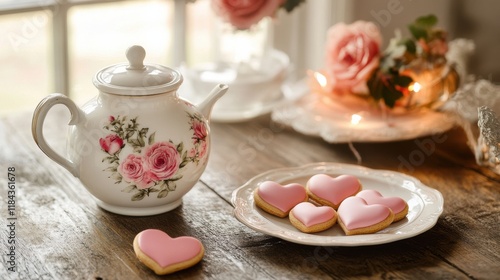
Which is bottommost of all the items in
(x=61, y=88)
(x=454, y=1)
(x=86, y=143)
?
(x=61, y=88)

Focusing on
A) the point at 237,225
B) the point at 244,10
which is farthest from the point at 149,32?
the point at 237,225

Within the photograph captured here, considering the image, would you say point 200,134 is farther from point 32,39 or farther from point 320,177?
point 32,39

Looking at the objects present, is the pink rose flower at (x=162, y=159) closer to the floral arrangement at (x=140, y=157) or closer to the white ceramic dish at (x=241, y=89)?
the floral arrangement at (x=140, y=157)

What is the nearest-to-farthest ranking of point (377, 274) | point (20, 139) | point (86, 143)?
point (377, 274)
point (86, 143)
point (20, 139)

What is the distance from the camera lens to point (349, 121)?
4.98 feet

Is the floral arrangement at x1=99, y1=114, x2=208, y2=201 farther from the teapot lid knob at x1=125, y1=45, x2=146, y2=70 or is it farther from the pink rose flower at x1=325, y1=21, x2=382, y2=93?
the pink rose flower at x1=325, y1=21, x2=382, y2=93

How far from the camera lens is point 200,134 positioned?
1.17m

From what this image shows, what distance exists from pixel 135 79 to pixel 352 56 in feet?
1.70

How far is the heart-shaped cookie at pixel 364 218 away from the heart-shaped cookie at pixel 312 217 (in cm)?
2

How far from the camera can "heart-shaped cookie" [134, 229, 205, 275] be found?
1.02 meters

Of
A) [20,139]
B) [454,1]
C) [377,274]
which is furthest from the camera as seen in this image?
[454,1]

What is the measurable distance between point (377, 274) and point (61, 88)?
998 millimetres

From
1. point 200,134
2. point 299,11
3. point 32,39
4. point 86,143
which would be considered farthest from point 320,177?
point 32,39

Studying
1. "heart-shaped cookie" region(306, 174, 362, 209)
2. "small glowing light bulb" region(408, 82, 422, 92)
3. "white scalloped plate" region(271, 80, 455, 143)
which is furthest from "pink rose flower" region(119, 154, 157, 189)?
"small glowing light bulb" region(408, 82, 422, 92)
